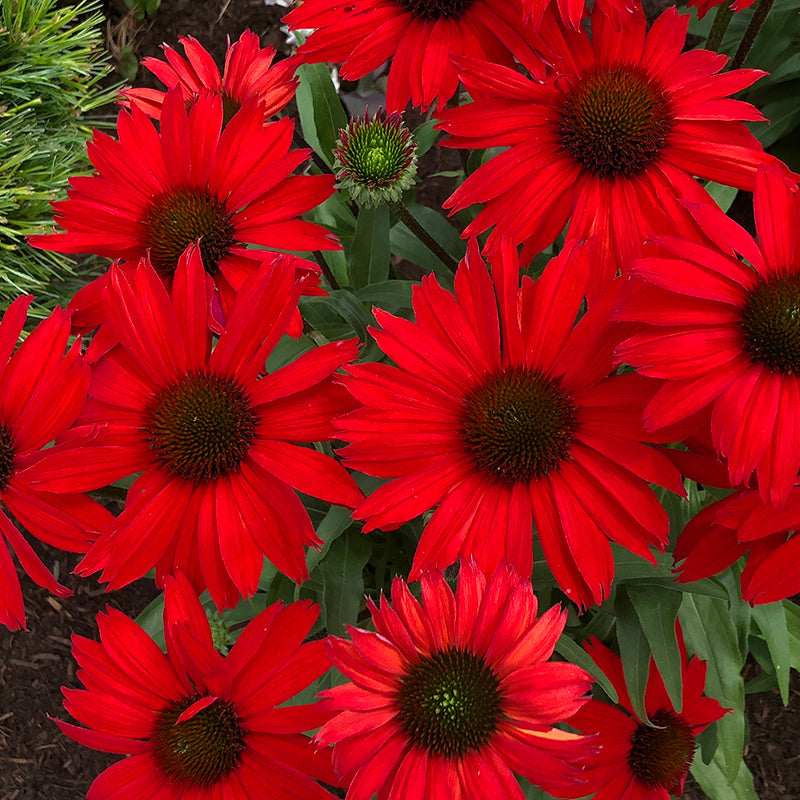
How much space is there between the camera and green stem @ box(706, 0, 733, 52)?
115 cm

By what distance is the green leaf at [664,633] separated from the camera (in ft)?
3.66

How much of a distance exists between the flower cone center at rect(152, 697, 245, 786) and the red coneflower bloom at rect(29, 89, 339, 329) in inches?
17.6

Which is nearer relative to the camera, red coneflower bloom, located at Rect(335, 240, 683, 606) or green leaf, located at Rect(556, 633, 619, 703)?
red coneflower bloom, located at Rect(335, 240, 683, 606)

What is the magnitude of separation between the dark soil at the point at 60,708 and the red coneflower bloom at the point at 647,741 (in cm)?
66

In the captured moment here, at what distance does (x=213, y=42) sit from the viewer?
2428 millimetres

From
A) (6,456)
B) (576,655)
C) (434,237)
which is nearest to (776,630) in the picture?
(576,655)

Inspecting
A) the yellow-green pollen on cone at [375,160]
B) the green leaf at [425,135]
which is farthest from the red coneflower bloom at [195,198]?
the green leaf at [425,135]

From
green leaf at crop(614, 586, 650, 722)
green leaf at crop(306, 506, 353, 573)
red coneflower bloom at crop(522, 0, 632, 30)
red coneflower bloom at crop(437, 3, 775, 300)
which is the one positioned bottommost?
green leaf at crop(614, 586, 650, 722)

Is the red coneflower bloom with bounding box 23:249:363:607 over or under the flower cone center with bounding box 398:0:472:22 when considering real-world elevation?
under

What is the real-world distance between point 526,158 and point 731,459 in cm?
41

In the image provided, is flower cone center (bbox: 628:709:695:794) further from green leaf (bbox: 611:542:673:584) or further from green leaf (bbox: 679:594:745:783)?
green leaf (bbox: 611:542:673:584)

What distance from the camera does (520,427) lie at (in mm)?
867

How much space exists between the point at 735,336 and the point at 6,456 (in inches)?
30.0

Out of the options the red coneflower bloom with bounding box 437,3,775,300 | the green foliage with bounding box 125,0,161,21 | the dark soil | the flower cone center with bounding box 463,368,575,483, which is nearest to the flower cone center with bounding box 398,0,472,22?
the red coneflower bloom with bounding box 437,3,775,300
